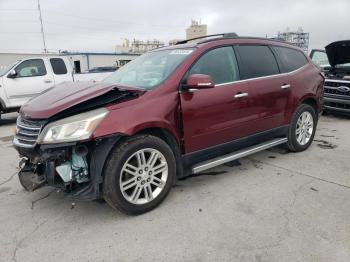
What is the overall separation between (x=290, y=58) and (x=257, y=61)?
0.95 metres

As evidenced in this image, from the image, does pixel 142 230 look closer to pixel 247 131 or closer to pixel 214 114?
pixel 214 114

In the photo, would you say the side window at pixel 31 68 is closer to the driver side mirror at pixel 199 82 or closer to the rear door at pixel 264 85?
the rear door at pixel 264 85

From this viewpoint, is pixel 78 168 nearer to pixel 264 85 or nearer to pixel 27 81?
pixel 264 85

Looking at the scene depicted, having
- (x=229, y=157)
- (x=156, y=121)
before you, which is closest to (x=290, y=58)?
(x=229, y=157)

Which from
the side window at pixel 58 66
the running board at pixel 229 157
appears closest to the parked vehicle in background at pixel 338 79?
the running board at pixel 229 157

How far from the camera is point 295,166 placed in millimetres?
4699

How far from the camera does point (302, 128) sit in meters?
5.32

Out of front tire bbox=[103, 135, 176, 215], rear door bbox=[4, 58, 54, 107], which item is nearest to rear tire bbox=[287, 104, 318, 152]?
front tire bbox=[103, 135, 176, 215]

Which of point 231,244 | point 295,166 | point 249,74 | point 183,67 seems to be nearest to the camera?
point 231,244

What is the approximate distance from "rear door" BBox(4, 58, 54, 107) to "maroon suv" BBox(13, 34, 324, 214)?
6.50 m

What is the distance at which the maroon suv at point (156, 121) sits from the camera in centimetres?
308

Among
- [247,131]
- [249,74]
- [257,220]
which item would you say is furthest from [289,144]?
[257,220]

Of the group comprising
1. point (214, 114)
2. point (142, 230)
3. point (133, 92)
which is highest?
point (133, 92)

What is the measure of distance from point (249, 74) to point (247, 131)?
0.76m
